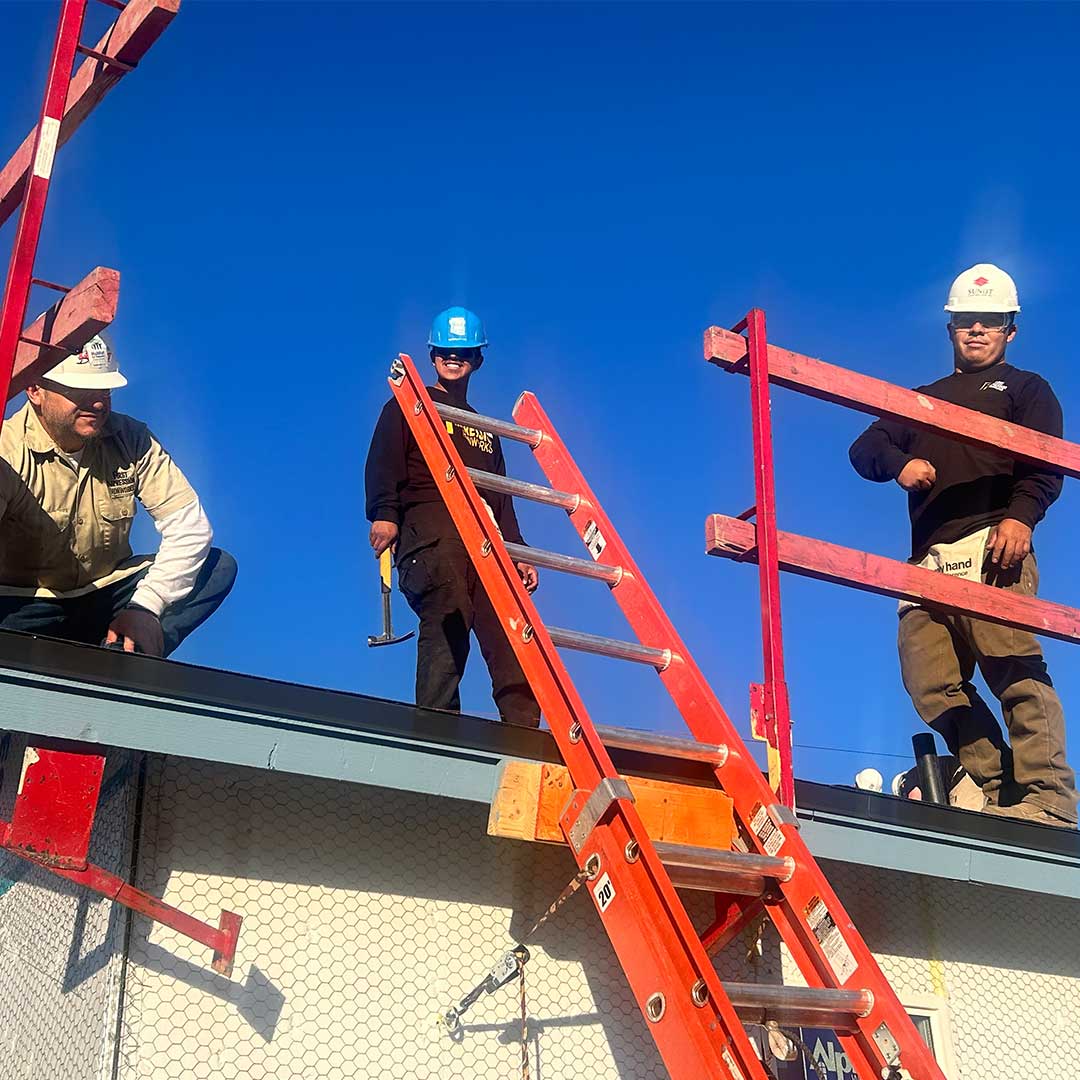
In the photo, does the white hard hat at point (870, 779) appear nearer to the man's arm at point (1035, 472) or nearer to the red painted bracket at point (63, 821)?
the man's arm at point (1035, 472)

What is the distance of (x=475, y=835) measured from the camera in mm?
3770

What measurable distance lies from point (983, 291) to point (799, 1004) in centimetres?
373

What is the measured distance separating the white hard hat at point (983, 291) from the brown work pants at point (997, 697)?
46.2 inches

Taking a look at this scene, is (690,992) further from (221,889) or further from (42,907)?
(42,907)

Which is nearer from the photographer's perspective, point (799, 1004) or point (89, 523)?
point (799, 1004)

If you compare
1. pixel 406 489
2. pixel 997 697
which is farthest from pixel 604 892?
pixel 997 697

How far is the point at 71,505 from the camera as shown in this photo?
4402 millimetres

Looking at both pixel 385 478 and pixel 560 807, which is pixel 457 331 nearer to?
pixel 385 478

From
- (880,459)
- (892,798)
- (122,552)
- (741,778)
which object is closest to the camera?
(741,778)

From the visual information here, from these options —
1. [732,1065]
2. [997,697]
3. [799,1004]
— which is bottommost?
[732,1065]

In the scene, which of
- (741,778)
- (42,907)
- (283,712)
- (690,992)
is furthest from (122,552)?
(690,992)

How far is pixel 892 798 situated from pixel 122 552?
9.77 feet

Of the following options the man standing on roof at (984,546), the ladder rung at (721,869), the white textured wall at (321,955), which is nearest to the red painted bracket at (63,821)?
the white textured wall at (321,955)

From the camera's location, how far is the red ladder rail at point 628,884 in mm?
2617
